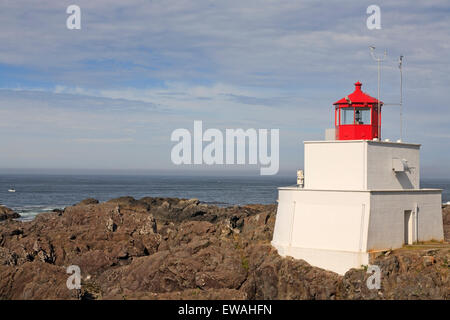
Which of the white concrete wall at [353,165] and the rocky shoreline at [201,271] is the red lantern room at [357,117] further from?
the rocky shoreline at [201,271]

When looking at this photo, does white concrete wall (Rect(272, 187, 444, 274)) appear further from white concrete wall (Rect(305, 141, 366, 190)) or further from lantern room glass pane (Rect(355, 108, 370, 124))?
lantern room glass pane (Rect(355, 108, 370, 124))

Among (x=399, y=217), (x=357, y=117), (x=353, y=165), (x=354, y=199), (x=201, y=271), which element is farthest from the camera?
(x=357, y=117)

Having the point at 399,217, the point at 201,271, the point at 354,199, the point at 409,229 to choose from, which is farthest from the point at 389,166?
the point at 201,271

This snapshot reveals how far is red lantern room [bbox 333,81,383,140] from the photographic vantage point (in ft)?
59.9

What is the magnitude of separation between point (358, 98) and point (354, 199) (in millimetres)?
3520

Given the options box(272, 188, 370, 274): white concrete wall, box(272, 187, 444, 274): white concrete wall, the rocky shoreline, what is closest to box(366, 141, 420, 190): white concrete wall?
box(272, 187, 444, 274): white concrete wall

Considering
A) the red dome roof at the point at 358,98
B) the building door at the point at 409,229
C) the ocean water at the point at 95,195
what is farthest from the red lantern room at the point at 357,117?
the ocean water at the point at 95,195

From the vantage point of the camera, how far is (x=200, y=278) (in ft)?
58.4

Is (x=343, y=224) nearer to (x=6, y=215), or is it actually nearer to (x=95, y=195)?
(x=6, y=215)

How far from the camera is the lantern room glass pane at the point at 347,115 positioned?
18484mm

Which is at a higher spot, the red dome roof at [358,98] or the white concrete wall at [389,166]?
the red dome roof at [358,98]

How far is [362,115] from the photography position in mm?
18531

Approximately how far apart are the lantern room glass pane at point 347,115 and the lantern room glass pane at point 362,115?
0.16 metres
